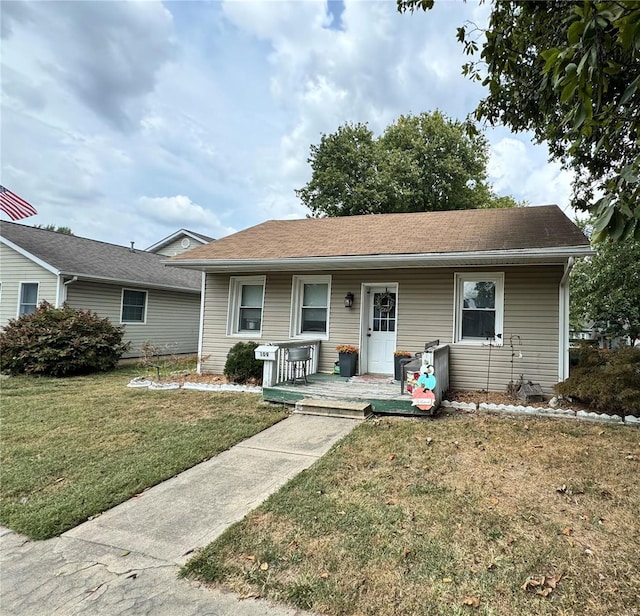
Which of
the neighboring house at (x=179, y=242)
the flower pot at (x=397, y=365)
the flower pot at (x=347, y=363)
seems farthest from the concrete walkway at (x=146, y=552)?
the neighboring house at (x=179, y=242)

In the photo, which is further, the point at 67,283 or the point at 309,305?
the point at 67,283

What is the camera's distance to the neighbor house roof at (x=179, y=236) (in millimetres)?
20391

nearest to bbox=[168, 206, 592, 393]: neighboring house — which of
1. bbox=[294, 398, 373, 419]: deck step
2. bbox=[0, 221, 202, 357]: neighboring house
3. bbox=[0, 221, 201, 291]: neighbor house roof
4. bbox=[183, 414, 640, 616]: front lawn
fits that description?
bbox=[294, 398, 373, 419]: deck step

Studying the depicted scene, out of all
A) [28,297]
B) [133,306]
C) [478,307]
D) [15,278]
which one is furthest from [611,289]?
[15,278]

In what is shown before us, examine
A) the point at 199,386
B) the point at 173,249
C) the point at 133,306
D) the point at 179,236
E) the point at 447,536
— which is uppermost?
the point at 179,236

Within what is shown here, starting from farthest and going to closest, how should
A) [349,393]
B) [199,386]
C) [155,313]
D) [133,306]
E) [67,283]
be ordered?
[155,313], [133,306], [67,283], [199,386], [349,393]

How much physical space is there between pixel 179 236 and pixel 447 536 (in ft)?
68.6

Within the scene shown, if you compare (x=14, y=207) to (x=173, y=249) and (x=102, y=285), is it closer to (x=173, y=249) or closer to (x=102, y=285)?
(x=102, y=285)

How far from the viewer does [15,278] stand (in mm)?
12453

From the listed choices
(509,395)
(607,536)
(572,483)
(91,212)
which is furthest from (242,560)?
(91,212)

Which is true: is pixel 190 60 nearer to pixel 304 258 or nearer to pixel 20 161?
pixel 304 258

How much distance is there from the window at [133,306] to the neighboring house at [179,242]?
22.6 feet

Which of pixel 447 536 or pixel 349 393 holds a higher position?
pixel 349 393

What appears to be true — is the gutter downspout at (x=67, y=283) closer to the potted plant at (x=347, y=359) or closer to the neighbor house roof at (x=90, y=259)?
the neighbor house roof at (x=90, y=259)
